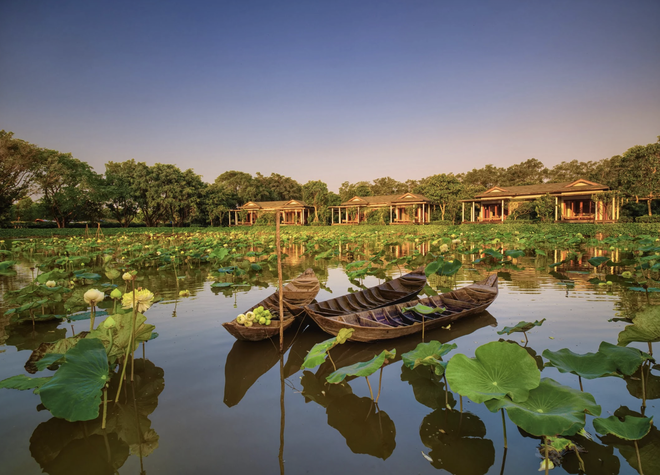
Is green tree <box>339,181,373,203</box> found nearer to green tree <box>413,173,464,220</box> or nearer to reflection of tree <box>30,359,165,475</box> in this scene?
green tree <box>413,173,464,220</box>

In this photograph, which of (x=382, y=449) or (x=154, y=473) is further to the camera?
(x=382, y=449)

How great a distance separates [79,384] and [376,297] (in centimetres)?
471

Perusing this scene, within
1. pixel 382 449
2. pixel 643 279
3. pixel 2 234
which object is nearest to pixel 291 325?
pixel 382 449

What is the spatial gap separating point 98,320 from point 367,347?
4545mm

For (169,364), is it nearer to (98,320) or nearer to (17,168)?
(98,320)

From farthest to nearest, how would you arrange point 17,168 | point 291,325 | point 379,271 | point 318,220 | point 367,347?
point 318,220 → point 17,168 → point 379,271 → point 291,325 → point 367,347

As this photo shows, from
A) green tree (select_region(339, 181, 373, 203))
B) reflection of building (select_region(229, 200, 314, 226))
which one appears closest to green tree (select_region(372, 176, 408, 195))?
green tree (select_region(339, 181, 373, 203))

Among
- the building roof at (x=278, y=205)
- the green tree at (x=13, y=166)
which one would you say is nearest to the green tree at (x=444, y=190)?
the building roof at (x=278, y=205)

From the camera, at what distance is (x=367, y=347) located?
15.5 feet

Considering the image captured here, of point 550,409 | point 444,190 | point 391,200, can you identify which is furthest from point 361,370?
point 391,200

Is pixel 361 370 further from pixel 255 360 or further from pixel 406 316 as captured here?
pixel 406 316

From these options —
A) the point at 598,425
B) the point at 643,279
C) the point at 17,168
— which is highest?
the point at 17,168

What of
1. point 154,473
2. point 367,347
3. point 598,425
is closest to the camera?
point 598,425

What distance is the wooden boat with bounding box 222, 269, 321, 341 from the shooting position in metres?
4.46
